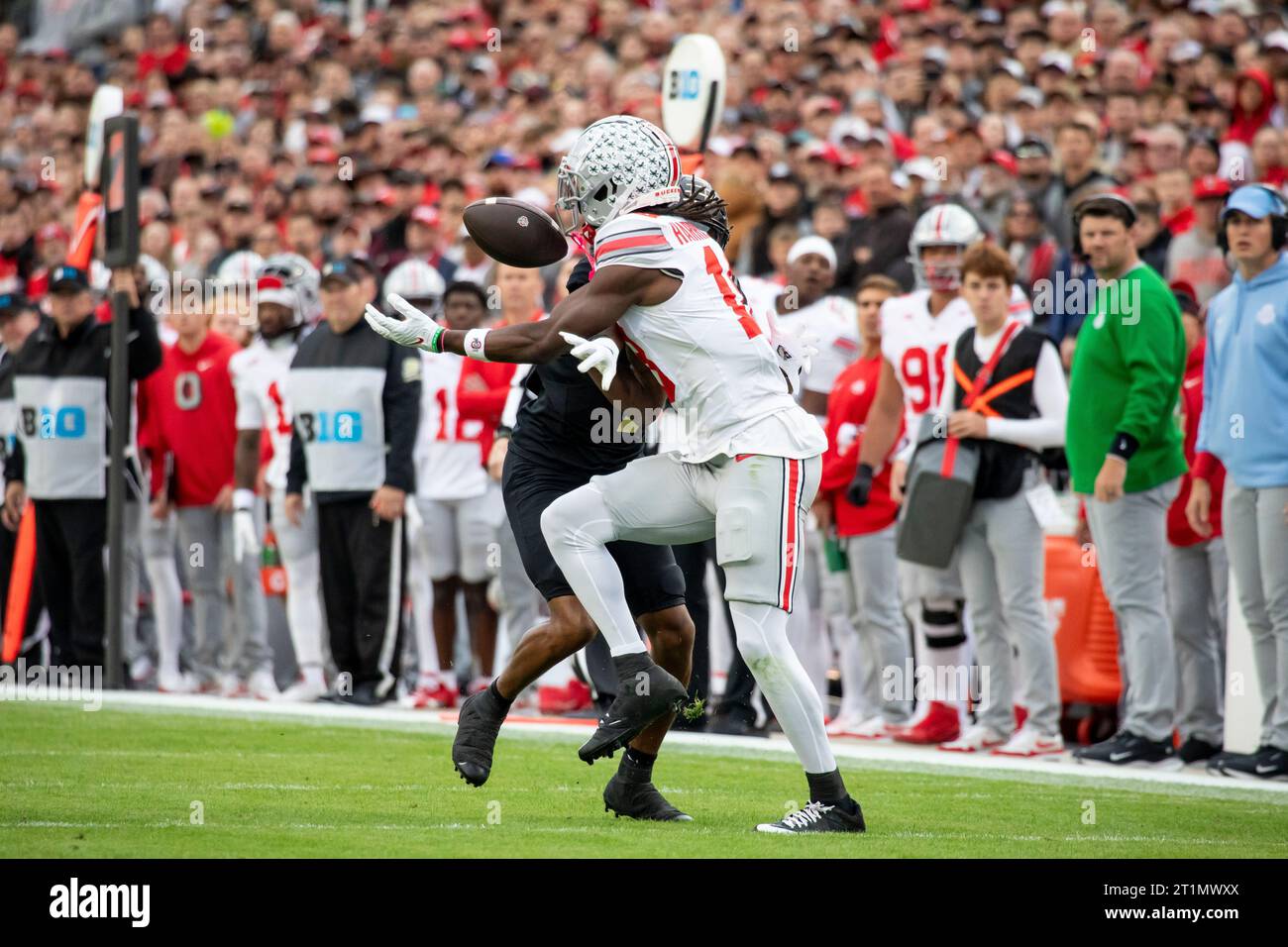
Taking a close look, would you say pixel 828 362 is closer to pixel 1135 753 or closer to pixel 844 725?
pixel 844 725

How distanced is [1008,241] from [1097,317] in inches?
118

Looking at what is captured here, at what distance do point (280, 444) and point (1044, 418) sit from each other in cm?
491

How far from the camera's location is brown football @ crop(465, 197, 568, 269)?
6.53 metres

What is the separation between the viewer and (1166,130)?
12078mm

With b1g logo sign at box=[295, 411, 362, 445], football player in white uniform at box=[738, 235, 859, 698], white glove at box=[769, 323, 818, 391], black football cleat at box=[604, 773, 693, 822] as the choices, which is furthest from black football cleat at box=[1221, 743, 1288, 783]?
b1g logo sign at box=[295, 411, 362, 445]

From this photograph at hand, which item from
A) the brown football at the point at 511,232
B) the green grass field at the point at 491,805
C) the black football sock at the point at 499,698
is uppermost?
the brown football at the point at 511,232

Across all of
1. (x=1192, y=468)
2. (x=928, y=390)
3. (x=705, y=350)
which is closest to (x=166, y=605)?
(x=928, y=390)

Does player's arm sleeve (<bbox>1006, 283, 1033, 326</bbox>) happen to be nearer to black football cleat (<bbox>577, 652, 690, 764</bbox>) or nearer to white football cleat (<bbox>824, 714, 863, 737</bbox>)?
white football cleat (<bbox>824, 714, 863, 737</bbox>)

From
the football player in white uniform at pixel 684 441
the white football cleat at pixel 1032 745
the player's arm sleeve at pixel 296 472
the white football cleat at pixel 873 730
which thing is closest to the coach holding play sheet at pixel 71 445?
the player's arm sleeve at pixel 296 472

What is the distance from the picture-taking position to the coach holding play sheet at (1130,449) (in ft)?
28.1

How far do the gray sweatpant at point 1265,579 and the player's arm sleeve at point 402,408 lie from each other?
4.60 metres

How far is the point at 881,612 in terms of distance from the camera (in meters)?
9.87

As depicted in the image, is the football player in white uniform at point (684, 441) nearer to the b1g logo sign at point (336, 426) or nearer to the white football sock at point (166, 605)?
the b1g logo sign at point (336, 426)
